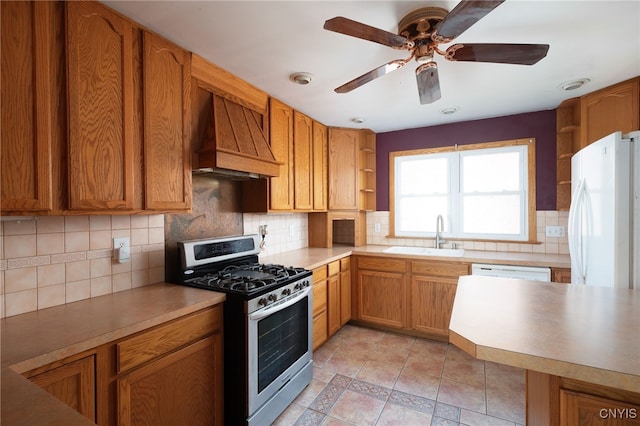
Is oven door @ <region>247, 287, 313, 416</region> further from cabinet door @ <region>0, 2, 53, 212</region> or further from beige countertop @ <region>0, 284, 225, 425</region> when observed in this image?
cabinet door @ <region>0, 2, 53, 212</region>

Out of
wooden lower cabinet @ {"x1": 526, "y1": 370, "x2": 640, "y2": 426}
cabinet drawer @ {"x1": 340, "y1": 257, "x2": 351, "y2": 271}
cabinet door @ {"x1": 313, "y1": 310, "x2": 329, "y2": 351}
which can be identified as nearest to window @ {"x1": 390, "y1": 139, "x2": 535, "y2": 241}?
cabinet drawer @ {"x1": 340, "y1": 257, "x2": 351, "y2": 271}

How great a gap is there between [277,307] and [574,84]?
9.49 feet

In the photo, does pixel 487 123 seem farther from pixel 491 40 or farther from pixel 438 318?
pixel 438 318

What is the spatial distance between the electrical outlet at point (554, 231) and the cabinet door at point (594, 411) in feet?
8.60

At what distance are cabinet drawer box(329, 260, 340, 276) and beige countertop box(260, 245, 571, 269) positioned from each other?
56 millimetres

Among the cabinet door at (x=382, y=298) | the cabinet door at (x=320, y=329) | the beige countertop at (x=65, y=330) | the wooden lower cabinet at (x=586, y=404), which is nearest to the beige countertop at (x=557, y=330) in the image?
the wooden lower cabinet at (x=586, y=404)

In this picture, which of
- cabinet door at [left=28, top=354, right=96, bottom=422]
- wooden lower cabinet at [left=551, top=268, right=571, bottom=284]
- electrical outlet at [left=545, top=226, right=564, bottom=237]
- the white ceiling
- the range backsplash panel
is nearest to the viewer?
cabinet door at [left=28, top=354, right=96, bottom=422]

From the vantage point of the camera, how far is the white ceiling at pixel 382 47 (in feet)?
4.83

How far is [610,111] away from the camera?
2381 mm

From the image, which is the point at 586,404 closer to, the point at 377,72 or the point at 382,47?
the point at 377,72

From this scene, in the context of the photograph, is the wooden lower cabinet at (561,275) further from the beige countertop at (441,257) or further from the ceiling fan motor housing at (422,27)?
the ceiling fan motor housing at (422,27)

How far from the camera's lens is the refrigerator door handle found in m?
1.95

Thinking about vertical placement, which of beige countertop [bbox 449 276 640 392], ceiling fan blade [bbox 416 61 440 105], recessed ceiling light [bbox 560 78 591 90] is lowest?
beige countertop [bbox 449 276 640 392]

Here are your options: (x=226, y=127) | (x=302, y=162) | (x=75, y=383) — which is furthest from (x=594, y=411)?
(x=302, y=162)
